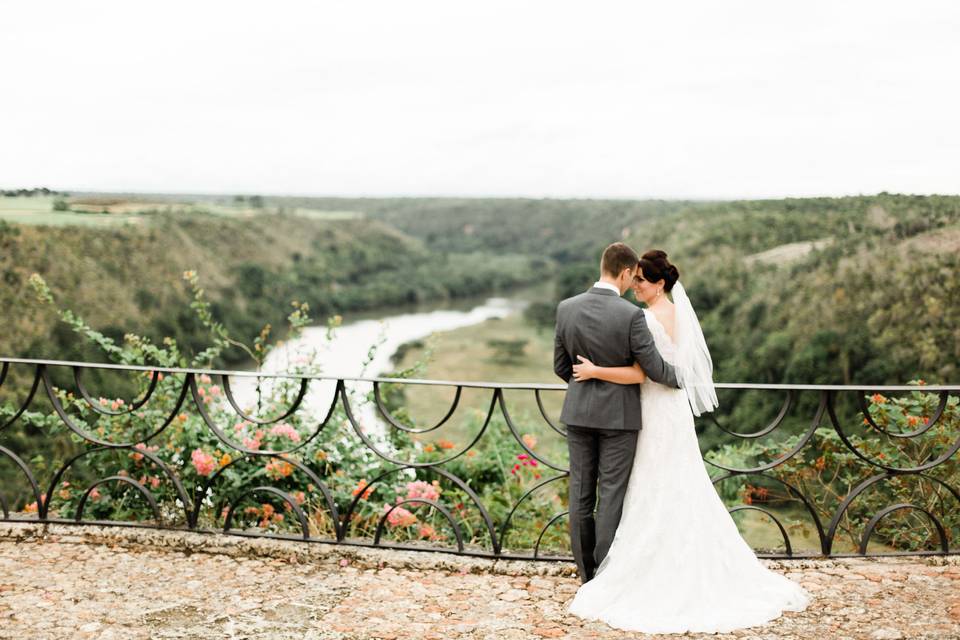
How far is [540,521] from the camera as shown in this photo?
14.0 ft

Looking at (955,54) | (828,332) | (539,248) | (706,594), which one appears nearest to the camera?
(706,594)

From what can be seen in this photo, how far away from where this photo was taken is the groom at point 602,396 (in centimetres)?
284

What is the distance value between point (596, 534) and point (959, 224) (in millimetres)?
10032

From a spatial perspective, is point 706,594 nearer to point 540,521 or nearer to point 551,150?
point 540,521

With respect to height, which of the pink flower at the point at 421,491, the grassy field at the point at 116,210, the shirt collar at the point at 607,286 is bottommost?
the pink flower at the point at 421,491

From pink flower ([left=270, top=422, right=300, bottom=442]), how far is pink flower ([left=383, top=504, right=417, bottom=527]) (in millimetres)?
604

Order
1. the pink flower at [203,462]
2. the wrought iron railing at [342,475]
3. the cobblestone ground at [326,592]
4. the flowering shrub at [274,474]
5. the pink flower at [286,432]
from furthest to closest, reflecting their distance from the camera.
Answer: the pink flower at [286,432] < the flowering shrub at [274,474] < the pink flower at [203,462] < the wrought iron railing at [342,475] < the cobblestone ground at [326,592]

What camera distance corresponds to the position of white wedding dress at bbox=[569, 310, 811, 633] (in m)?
2.82

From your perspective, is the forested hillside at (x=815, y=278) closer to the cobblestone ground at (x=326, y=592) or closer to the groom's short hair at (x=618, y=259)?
the cobblestone ground at (x=326, y=592)

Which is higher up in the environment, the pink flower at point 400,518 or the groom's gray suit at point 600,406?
the groom's gray suit at point 600,406

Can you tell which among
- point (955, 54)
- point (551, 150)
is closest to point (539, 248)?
point (551, 150)

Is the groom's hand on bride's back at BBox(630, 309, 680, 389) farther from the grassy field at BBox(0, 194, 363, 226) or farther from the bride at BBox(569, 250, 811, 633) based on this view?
the grassy field at BBox(0, 194, 363, 226)

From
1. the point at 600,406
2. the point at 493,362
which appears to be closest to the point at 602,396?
the point at 600,406

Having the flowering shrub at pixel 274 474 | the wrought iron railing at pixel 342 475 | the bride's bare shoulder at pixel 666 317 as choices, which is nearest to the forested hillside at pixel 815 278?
the wrought iron railing at pixel 342 475
